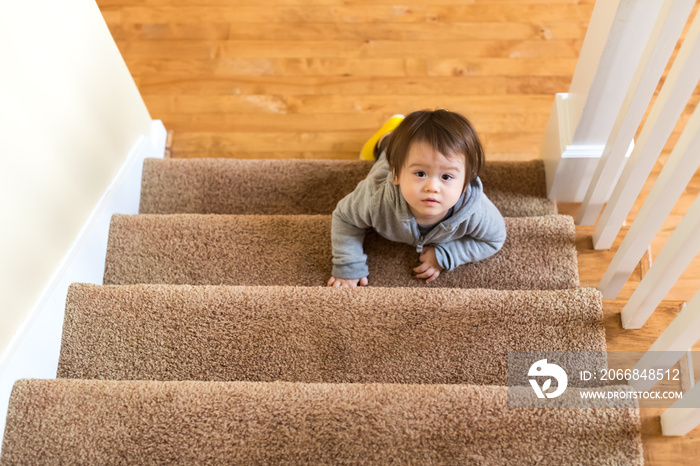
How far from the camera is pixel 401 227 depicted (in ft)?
3.84

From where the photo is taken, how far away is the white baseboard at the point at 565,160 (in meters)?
1.26

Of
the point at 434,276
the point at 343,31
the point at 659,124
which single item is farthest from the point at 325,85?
the point at 659,124

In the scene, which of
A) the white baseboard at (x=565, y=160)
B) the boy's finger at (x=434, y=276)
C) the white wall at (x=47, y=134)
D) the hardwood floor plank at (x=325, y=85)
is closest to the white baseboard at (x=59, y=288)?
the white wall at (x=47, y=134)

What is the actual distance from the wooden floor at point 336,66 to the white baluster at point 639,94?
0.56 meters

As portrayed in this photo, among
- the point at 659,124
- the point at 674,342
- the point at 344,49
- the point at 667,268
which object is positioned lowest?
the point at 674,342

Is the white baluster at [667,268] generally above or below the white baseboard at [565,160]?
below

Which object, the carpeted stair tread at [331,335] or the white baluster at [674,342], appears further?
the carpeted stair tread at [331,335]

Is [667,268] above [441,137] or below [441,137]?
below

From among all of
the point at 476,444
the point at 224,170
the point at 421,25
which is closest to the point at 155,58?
the point at 224,170

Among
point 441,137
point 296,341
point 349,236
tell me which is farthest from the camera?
point 349,236

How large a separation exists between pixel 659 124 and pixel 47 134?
46.3 inches

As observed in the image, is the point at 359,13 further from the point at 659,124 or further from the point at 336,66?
the point at 659,124

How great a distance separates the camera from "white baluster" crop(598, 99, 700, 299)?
2.78 feet

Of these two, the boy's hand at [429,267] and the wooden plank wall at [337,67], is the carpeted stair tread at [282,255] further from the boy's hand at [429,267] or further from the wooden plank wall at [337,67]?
the wooden plank wall at [337,67]
